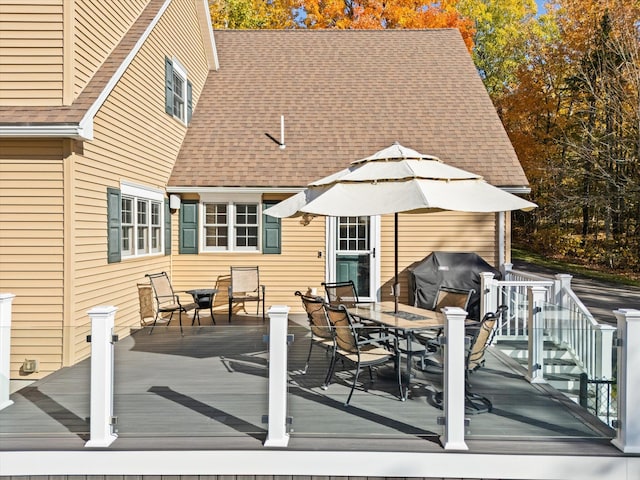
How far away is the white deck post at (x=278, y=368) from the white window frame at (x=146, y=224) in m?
4.77

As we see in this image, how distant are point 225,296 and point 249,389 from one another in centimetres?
Answer: 625

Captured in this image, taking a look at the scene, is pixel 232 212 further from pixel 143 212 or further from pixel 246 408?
pixel 246 408

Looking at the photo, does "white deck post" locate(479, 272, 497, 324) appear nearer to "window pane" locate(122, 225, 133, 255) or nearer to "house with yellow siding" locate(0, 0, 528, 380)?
"house with yellow siding" locate(0, 0, 528, 380)

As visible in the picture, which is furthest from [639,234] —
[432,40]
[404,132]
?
[404,132]

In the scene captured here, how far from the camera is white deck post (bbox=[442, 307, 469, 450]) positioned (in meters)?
3.94

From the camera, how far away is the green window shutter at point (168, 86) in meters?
9.85

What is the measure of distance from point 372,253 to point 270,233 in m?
2.14

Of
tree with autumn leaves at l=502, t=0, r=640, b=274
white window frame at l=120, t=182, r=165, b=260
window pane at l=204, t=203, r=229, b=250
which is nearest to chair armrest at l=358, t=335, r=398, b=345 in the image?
white window frame at l=120, t=182, r=165, b=260

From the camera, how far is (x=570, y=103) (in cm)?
2305

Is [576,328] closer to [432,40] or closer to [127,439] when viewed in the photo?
[127,439]

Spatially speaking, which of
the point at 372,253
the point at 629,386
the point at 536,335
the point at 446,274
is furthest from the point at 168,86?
the point at 629,386

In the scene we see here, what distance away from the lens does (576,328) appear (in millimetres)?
4918

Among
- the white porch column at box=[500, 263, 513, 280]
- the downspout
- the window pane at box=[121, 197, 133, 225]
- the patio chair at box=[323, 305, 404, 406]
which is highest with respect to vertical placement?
the window pane at box=[121, 197, 133, 225]

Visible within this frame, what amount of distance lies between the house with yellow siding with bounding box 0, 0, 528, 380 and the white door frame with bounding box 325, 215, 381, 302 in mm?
29
